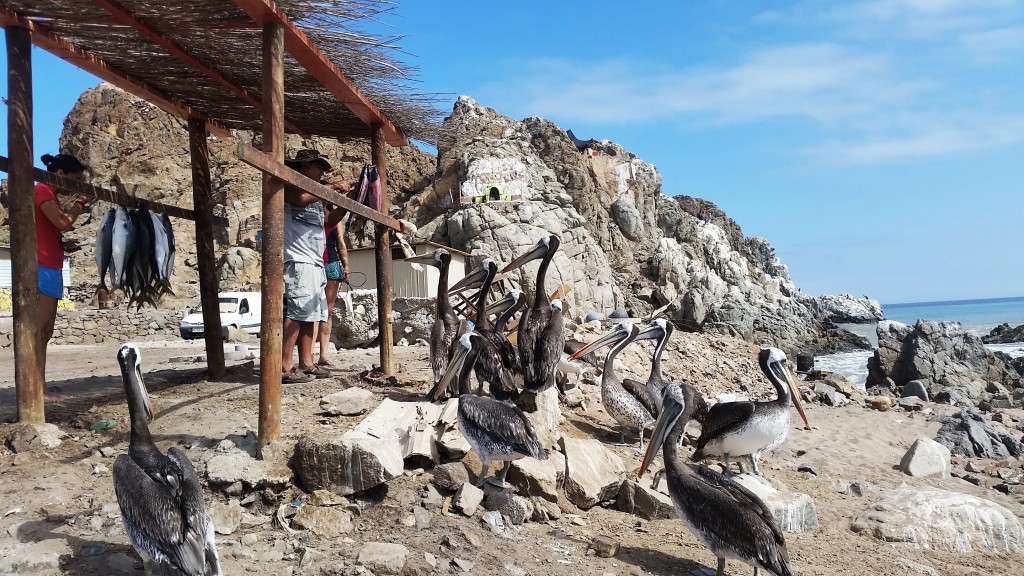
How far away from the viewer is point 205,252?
7715mm

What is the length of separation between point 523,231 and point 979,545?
31.1m

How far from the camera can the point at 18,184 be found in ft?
17.4

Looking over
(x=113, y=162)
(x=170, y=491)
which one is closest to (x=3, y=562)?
(x=170, y=491)

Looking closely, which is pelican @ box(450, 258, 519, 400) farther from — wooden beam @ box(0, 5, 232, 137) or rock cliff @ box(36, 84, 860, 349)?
rock cliff @ box(36, 84, 860, 349)

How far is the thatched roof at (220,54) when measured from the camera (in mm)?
5070

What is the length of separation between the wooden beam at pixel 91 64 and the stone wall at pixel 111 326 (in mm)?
13251

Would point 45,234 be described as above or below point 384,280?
above

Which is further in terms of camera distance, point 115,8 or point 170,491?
point 115,8

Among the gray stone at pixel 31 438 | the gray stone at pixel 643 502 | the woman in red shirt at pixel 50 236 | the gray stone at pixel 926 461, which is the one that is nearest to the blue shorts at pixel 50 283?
the woman in red shirt at pixel 50 236

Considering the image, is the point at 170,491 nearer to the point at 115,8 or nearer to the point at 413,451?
the point at 413,451

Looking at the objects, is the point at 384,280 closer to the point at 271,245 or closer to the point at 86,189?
the point at 271,245

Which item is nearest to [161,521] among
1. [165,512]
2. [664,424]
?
[165,512]

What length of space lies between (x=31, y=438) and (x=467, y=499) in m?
3.38

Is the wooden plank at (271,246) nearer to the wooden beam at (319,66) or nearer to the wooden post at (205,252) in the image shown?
the wooden beam at (319,66)
